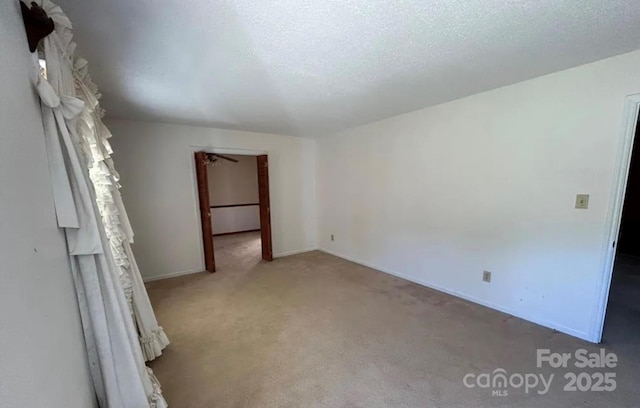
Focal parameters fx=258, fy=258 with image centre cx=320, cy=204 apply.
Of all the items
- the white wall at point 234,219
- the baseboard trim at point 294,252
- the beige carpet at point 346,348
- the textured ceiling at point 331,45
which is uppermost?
the textured ceiling at point 331,45

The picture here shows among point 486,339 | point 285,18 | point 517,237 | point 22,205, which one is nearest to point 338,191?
point 517,237

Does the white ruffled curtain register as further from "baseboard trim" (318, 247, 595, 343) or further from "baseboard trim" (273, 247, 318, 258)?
"baseboard trim" (273, 247, 318, 258)

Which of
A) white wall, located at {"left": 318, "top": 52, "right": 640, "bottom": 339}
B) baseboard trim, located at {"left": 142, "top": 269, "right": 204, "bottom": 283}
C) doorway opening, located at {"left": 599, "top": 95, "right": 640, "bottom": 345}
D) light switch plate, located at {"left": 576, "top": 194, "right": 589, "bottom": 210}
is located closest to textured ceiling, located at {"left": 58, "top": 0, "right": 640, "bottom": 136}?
white wall, located at {"left": 318, "top": 52, "right": 640, "bottom": 339}

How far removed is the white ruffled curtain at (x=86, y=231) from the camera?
40.5 inches

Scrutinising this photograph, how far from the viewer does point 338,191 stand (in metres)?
4.53

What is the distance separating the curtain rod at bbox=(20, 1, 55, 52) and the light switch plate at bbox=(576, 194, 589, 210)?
11.1ft

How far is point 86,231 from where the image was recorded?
1.12 meters

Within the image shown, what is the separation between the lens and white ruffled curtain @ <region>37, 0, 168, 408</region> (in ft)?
3.38

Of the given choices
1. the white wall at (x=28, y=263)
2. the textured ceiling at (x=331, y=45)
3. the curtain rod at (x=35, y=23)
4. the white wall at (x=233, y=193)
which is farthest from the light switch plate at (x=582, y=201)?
the white wall at (x=233, y=193)

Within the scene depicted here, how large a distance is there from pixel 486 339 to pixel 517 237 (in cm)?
100

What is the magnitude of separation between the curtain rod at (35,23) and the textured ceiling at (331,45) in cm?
40

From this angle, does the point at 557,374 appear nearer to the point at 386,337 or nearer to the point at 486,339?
the point at 486,339

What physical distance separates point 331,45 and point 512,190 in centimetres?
214

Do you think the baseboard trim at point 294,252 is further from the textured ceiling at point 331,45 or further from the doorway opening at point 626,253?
the doorway opening at point 626,253
